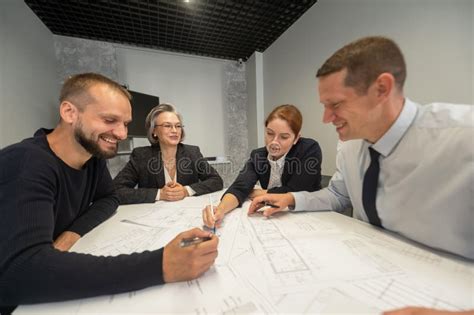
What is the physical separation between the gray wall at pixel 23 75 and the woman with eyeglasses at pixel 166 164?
1.15 metres

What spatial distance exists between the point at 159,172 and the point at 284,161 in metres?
0.97

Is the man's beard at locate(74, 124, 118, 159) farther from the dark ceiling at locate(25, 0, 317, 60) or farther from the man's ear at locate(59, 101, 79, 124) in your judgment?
the dark ceiling at locate(25, 0, 317, 60)

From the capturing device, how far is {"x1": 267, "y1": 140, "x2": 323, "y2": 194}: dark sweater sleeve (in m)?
1.32

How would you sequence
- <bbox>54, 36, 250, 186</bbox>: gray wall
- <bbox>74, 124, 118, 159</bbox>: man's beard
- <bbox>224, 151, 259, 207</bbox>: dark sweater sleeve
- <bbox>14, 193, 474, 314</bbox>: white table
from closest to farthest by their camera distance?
<bbox>14, 193, 474, 314</bbox>: white table
<bbox>74, 124, 118, 159</bbox>: man's beard
<bbox>224, 151, 259, 207</bbox>: dark sweater sleeve
<bbox>54, 36, 250, 186</bbox>: gray wall

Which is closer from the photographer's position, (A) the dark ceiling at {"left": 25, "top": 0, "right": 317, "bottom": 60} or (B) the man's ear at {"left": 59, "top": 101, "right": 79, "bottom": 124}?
(B) the man's ear at {"left": 59, "top": 101, "right": 79, "bottom": 124}

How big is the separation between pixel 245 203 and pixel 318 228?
46 centimetres

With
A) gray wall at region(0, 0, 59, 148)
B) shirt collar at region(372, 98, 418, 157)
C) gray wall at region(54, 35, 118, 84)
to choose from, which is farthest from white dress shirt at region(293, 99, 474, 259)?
gray wall at region(54, 35, 118, 84)

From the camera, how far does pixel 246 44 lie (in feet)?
10.5

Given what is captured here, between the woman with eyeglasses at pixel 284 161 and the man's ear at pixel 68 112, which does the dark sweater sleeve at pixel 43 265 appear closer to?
the man's ear at pixel 68 112

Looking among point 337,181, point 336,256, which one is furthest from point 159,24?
point 336,256

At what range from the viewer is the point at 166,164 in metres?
1.68

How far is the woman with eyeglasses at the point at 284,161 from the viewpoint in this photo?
133 cm

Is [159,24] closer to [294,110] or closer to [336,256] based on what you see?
[294,110]

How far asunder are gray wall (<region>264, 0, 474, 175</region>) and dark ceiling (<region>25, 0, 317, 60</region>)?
13.9 inches
